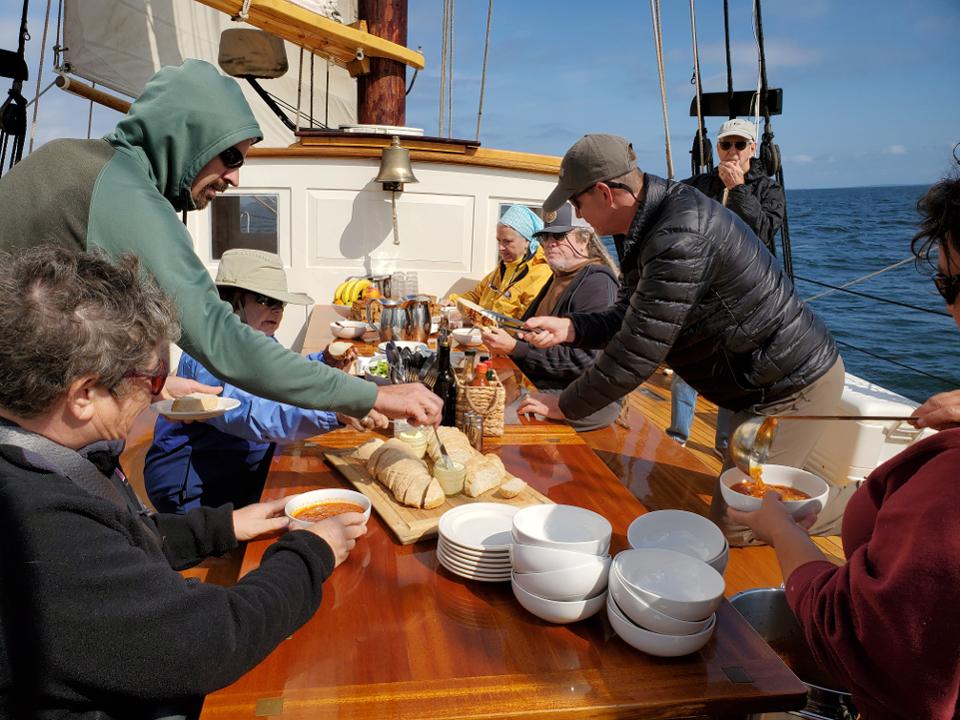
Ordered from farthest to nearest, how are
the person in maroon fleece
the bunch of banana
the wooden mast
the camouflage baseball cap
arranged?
the wooden mast → the bunch of banana → the camouflage baseball cap → the person in maroon fleece

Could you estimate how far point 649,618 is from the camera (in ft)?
4.16

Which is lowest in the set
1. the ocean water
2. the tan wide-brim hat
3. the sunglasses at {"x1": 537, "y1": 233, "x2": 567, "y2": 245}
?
the ocean water

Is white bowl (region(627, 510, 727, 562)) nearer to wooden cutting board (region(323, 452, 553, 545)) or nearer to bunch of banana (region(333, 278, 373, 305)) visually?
wooden cutting board (region(323, 452, 553, 545))

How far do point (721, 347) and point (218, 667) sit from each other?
6.86 ft

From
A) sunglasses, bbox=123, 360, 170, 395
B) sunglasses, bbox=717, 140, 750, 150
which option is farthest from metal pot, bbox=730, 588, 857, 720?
sunglasses, bbox=717, 140, 750, 150

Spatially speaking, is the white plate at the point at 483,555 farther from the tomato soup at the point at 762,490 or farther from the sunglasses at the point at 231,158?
the sunglasses at the point at 231,158

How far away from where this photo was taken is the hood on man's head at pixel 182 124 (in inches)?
74.4

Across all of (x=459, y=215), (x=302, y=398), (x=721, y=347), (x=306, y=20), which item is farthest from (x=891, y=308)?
(x=302, y=398)

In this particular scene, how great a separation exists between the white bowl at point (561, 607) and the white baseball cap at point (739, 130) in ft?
15.8

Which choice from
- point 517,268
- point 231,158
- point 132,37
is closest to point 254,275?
point 231,158

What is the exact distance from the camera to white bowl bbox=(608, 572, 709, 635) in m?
1.26

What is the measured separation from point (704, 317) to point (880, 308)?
23.7 m

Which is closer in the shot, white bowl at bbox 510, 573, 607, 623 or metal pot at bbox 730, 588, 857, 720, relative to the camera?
white bowl at bbox 510, 573, 607, 623

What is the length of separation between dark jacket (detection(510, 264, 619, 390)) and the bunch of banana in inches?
95.4
